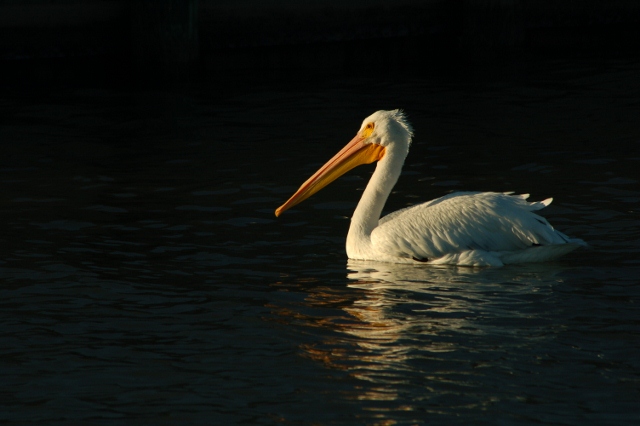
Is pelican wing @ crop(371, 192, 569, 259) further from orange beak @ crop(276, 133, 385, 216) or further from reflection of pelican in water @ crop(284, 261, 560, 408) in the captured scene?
orange beak @ crop(276, 133, 385, 216)

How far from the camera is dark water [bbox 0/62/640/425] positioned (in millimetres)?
4875

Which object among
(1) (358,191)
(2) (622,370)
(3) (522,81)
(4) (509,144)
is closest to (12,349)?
(2) (622,370)

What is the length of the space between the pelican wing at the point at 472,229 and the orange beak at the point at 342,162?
0.75 metres

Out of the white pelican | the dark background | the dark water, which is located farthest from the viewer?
the dark background

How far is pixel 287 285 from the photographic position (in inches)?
258

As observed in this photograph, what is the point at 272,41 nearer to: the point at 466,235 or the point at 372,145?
the point at 372,145

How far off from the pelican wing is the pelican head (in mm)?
660

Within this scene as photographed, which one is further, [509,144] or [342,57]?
[342,57]

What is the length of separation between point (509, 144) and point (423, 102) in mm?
2269

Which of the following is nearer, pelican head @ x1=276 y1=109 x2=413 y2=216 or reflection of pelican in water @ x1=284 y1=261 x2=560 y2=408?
reflection of pelican in water @ x1=284 y1=261 x2=560 y2=408

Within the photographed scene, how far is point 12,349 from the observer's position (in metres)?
5.51

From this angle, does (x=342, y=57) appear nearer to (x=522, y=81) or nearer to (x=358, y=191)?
(x=522, y=81)

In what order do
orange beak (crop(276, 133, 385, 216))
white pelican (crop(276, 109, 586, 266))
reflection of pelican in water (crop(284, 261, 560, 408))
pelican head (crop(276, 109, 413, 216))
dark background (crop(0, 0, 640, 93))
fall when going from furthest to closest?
dark background (crop(0, 0, 640, 93)) → orange beak (crop(276, 133, 385, 216)) → pelican head (crop(276, 109, 413, 216)) → white pelican (crop(276, 109, 586, 266)) → reflection of pelican in water (crop(284, 261, 560, 408))

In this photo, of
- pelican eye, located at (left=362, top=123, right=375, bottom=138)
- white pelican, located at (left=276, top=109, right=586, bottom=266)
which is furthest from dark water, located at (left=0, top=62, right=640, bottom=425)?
pelican eye, located at (left=362, top=123, right=375, bottom=138)
